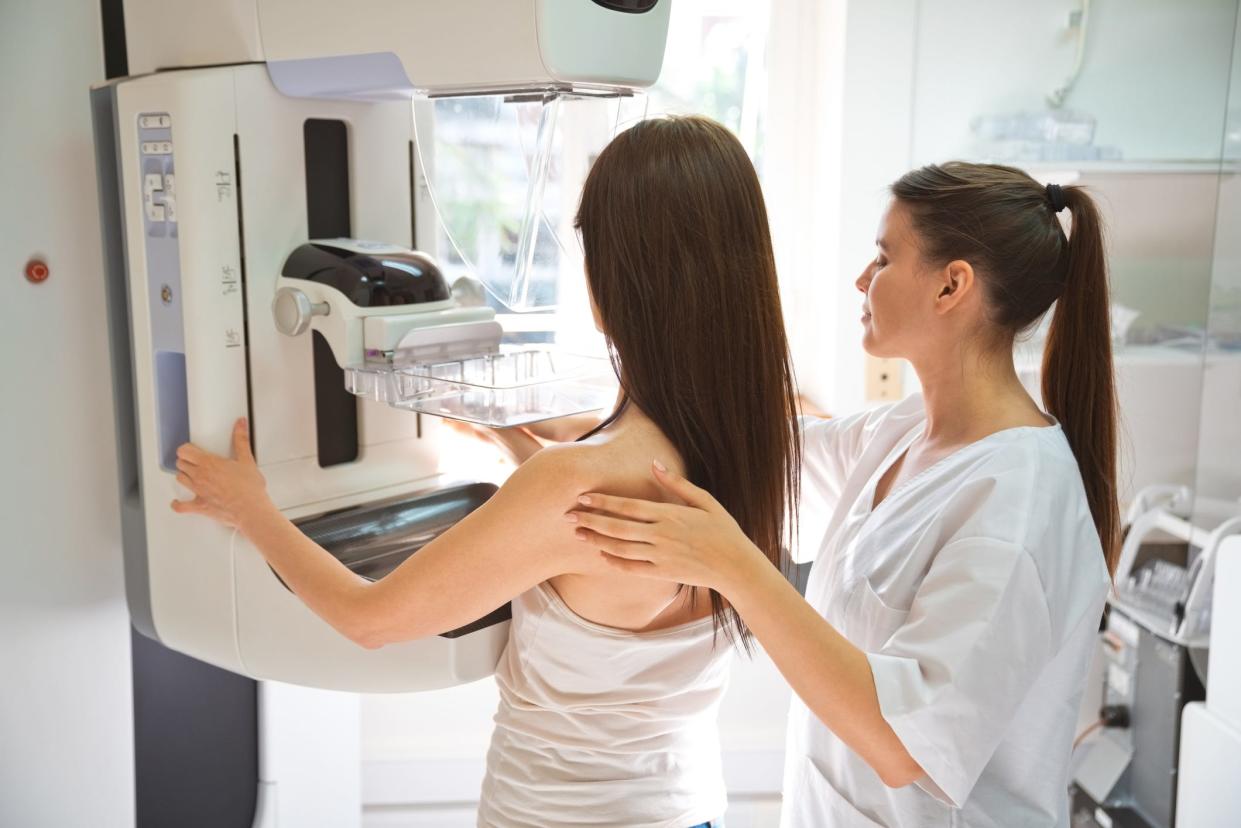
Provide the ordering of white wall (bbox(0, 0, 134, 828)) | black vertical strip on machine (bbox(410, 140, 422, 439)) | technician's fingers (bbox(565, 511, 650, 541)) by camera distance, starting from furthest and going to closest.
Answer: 1. black vertical strip on machine (bbox(410, 140, 422, 439))
2. white wall (bbox(0, 0, 134, 828))
3. technician's fingers (bbox(565, 511, 650, 541))

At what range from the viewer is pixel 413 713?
2346mm

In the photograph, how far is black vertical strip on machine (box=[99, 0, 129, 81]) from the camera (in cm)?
137

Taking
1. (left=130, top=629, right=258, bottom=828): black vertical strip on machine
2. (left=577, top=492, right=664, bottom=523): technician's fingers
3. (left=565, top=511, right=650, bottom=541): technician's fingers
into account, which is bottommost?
(left=130, top=629, right=258, bottom=828): black vertical strip on machine

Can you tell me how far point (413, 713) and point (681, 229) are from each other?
158cm

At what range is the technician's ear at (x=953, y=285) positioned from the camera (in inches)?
45.1

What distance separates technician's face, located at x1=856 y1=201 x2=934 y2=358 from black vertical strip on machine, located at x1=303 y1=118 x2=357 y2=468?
0.62 m

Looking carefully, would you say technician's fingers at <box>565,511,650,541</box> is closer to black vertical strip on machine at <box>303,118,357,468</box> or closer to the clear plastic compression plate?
the clear plastic compression plate

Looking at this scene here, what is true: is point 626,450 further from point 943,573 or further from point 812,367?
point 812,367

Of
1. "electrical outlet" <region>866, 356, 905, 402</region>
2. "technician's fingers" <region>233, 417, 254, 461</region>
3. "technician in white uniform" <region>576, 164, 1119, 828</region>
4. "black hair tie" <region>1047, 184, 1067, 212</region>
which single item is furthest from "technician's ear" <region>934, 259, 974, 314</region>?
"electrical outlet" <region>866, 356, 905, 402</region>

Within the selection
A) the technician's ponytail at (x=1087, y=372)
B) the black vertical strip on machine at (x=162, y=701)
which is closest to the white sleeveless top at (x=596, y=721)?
the technician's ponytail at (x=1087, y=372)

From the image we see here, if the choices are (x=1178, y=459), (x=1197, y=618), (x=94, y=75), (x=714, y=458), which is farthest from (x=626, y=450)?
(x=1178, y=459)

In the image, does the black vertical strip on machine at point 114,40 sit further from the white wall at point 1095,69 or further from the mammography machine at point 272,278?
the white wall at point 1095,69

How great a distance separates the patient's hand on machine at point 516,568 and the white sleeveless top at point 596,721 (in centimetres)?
3

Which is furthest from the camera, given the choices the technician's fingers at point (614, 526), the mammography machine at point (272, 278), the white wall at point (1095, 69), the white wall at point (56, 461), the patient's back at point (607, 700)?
the white wall at point (1095, 69)
